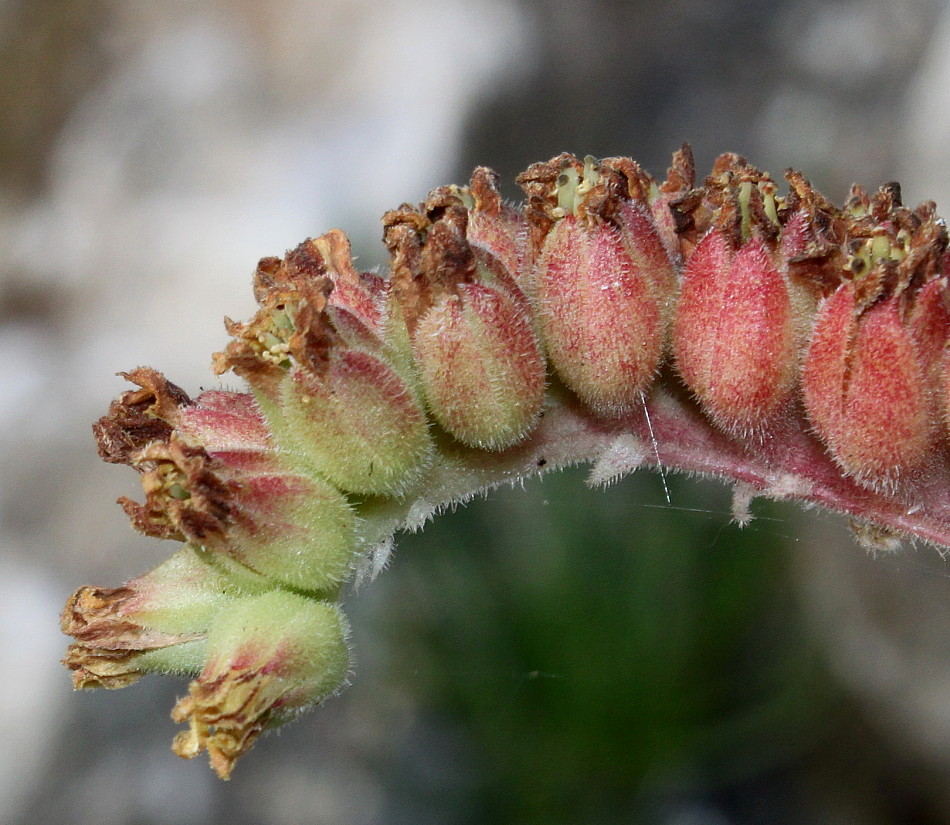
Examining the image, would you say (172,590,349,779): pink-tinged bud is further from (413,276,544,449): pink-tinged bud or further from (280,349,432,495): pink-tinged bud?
(413,276,544,449): pink-tinged bud

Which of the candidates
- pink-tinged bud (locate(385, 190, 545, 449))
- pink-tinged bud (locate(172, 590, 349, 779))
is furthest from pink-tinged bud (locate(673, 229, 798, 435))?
pink-tinged bud (locate(172, 590, 349, 779))

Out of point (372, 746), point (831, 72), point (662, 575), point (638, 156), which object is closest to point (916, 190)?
point (831, 72)

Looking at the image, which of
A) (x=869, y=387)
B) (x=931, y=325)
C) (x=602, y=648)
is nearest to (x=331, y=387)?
(x=869, y=387)

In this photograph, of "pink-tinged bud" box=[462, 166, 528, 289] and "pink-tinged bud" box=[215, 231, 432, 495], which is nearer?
"pink-tinged bud" box=[215, 231, 432, 495]

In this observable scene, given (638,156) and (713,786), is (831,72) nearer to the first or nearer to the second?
(638,156)

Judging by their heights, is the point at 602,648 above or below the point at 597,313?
below

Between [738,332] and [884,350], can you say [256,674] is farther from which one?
[884,350]
